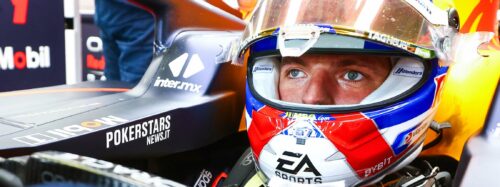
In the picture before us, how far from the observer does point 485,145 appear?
67 cm

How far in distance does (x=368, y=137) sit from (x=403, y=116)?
0.07 m

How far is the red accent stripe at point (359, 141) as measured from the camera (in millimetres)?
825

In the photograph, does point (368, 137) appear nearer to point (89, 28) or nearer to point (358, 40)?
point (358, 40)

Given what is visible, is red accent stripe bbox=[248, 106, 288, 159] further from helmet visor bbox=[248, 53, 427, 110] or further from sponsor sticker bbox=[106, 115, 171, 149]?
sponsor sticker bbox=[106, 115, 171, 149]

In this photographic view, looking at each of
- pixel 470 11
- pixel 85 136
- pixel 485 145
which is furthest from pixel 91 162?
pixel 470 11

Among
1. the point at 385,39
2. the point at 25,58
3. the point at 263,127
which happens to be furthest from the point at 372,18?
the point at 25,58

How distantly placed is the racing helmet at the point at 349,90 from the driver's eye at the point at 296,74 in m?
0.02

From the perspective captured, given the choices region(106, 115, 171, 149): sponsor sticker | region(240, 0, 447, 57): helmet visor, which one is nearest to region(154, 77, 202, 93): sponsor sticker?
region(106, 115, 171, 149): sponsor sticker

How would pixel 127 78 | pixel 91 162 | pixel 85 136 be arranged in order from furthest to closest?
pixel 127 78 < pixel 85 136 < pixel 91 162

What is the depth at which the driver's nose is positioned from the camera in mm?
900

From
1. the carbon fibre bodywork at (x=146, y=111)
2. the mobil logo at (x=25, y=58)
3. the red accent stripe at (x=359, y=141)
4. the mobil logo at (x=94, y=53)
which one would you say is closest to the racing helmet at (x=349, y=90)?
the red accent stripe at (x=359, y=141)

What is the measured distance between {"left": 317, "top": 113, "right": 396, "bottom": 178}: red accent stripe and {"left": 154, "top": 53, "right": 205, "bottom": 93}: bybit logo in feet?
1.18

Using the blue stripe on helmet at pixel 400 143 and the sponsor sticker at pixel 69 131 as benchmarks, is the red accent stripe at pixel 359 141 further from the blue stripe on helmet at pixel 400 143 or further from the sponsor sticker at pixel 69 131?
the sponsor sticker at pixel 69 131

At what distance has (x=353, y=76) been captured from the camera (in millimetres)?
939
